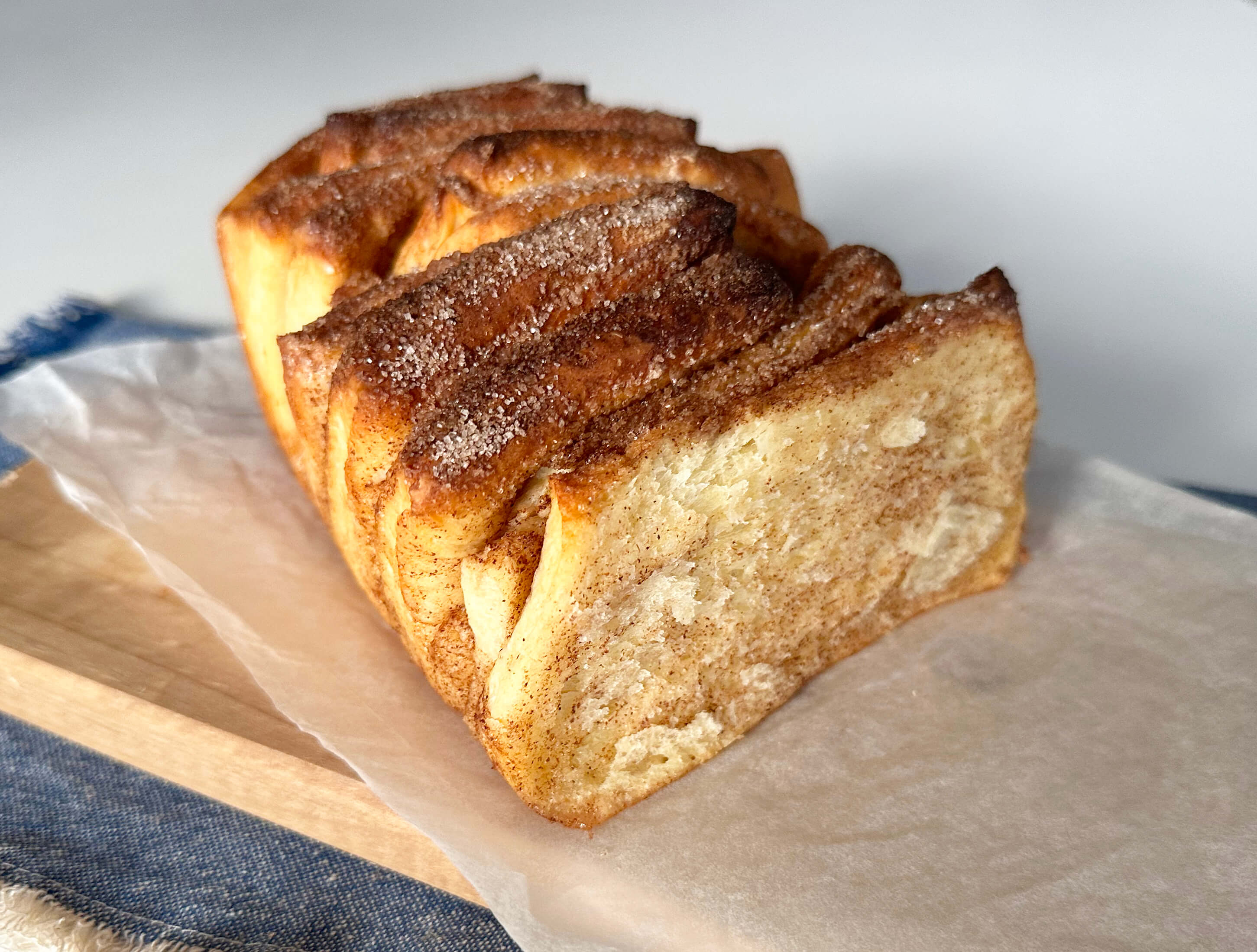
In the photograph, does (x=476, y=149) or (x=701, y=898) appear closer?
(x=701, y=898)

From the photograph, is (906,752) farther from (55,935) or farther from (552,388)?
(55,935)

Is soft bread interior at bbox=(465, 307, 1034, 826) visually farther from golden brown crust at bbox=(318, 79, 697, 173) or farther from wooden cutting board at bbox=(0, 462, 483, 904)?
golden brown crust at bbox=(318, 79, 697, 173)

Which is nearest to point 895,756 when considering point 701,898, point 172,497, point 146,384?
point 701,898

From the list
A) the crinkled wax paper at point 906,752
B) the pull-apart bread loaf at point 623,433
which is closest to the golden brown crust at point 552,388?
the pull-apart bread loaf at point 623,433

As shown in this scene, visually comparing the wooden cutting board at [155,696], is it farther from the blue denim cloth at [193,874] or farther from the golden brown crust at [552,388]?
the golden brown crust at [552,388]

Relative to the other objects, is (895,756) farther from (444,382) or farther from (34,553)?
(34,553)

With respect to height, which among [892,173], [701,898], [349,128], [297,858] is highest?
[349,128]

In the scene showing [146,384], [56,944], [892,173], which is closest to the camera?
[56,944]
